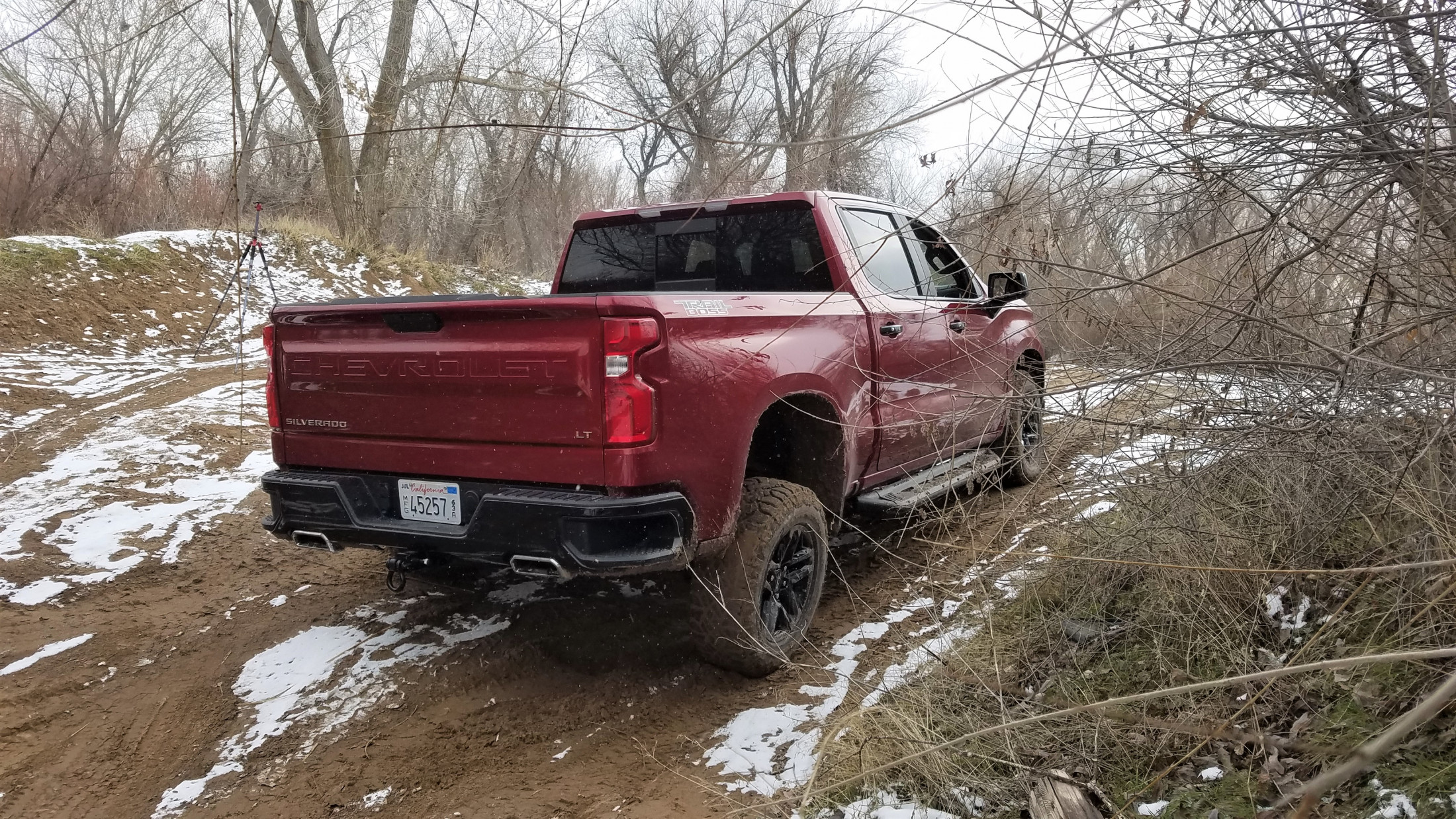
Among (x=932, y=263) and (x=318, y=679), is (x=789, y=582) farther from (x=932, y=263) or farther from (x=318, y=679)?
(x=932, y=263)

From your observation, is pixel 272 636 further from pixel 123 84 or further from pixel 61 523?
pixel 123 84

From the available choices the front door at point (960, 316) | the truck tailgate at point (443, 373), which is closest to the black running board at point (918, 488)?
the front door at point (960, 316)


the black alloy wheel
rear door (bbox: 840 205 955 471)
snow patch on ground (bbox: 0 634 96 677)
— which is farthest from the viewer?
rear door (bbox: 840 205 955 471)

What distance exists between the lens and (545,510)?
117 inches

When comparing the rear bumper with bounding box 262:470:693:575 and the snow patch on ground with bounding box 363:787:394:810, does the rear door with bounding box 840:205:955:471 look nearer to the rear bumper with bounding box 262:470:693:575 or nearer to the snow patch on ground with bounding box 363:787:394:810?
the rear bumper with bounding box 262:470:693:575

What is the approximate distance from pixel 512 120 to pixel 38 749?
2921mm

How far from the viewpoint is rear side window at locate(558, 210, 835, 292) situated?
437 centimetres

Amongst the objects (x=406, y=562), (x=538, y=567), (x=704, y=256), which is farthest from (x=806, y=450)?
(x=406, y=562)

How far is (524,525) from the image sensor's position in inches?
119

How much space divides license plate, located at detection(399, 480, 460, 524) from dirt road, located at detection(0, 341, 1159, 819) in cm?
74

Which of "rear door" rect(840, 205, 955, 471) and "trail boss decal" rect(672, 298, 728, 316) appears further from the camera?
"rear door" rect(840, 205, 955, 471)

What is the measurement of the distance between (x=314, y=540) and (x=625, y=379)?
156 centimetres

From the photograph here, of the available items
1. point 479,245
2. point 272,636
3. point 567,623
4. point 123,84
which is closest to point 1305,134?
point 567,623

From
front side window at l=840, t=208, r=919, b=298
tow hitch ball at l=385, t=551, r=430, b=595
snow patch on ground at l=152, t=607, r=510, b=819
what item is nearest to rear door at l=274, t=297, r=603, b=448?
tow hitch ball at l=385, t=551, r=430, b=595
